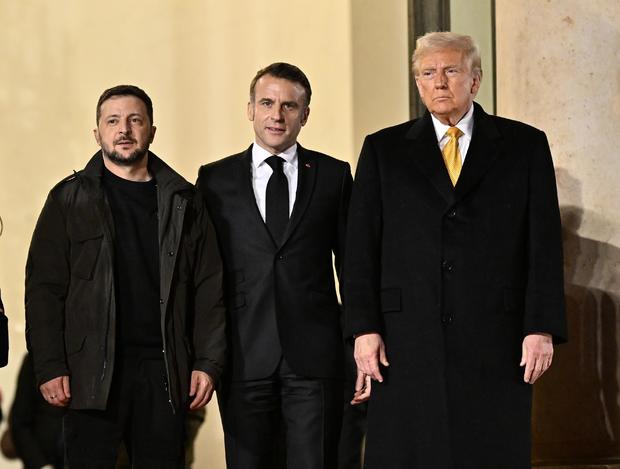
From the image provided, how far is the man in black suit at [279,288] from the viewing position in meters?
3.70

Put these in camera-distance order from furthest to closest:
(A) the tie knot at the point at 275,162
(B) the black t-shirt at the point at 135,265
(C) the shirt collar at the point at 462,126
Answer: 1. (A) the tie knot at the point at 275,162
2. (B) the black t-shirt at the point at 135,265
3. (C) the shirt collar at the point at 462,126

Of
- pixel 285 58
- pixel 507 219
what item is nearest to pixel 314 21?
pixel 285 58

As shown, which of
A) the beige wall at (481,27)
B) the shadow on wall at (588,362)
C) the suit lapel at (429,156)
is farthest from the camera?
the beige wall at (481,27)

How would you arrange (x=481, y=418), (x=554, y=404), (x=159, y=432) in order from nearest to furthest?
(x=481, y=418)
(x=159, y=432)
(x=554, y=404)

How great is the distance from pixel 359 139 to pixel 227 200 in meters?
1.82

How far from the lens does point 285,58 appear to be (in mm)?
5605

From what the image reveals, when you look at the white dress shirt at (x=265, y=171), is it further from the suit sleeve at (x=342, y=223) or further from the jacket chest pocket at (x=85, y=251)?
the jacket chest pocket at (x=85, y=251)

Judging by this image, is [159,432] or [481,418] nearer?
[481,418]

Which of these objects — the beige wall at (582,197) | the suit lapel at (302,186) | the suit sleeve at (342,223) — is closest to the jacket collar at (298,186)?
the suit lapel at (302,186)

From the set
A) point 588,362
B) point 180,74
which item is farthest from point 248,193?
point 180,74

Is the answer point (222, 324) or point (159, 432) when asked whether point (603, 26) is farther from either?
point (159, 432)

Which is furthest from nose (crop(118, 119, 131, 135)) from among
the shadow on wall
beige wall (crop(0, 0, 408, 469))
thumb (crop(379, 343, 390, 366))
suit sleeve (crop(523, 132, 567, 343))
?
beige wall (crop(0, 0, 408, 469))

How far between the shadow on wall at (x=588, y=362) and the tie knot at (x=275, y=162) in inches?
43.7

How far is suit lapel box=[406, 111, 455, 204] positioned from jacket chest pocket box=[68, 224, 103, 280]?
96cm
